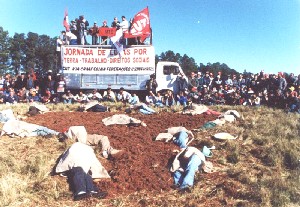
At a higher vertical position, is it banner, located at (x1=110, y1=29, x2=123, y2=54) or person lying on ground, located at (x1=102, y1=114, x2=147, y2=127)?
banner, located at (x1=110, y1=29, x2=123, y2=54)

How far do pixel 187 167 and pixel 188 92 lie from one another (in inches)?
398

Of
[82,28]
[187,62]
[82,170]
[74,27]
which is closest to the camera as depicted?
[82,170]

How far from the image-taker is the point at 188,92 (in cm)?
1647

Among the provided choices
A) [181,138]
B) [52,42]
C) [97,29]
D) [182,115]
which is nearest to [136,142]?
[181,138]

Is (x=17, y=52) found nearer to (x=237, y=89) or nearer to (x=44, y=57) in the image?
(x=44, y=57)

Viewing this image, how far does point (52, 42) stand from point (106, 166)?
321ft

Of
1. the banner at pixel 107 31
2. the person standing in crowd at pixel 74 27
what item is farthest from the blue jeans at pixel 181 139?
the person standing in crowd at pixel 74 27

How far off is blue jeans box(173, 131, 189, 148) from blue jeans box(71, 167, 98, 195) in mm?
2599

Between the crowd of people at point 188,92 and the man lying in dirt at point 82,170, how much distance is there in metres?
8.13

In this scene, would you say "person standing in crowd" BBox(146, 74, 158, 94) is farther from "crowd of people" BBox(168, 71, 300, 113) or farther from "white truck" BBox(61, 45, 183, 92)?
"crowd of people" BBox(168, 71, 300, 113)

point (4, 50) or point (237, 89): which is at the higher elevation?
point (4, 50)

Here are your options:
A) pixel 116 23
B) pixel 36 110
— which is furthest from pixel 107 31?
pixel 36 110

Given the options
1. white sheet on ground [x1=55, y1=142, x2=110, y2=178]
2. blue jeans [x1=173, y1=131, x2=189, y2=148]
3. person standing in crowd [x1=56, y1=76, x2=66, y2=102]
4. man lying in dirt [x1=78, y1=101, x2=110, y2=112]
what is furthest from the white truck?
white sheet on ground [x1=55, y1=142, x2=110, y2=178]

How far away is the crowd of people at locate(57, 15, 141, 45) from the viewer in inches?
668
